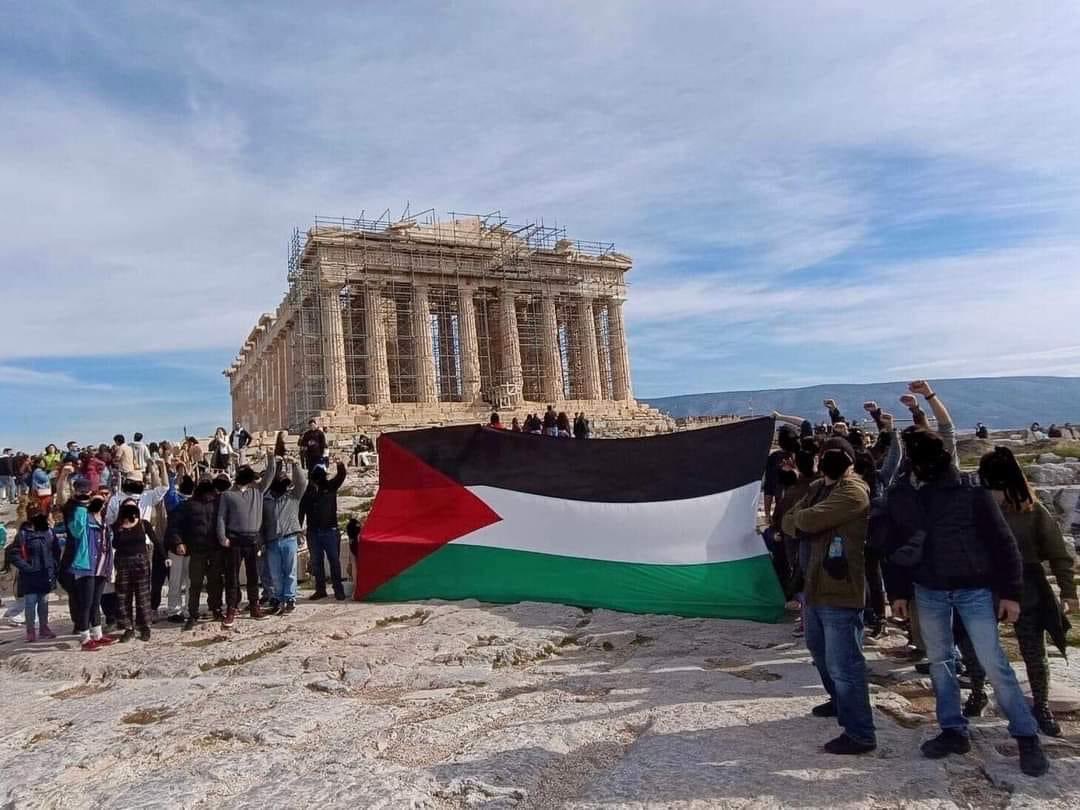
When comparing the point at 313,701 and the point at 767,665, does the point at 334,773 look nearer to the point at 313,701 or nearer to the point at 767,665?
the point at 313,701

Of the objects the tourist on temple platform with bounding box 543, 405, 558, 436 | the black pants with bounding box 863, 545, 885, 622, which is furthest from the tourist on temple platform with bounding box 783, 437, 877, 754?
the tourist on temple platform with bounding box 543, 405, 558, 436

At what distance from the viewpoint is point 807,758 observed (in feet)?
13.3

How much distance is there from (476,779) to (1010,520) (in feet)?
10.9

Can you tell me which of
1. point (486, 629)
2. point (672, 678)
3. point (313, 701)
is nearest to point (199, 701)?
point (313, 701)

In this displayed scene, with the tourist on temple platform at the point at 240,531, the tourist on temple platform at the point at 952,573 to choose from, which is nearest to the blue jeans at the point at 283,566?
the tourist on temple platform at the point at 240,531

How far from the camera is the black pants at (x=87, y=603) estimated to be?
7.66 metres

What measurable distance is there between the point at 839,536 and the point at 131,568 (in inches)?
274

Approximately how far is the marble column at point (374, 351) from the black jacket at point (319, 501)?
2816 cm

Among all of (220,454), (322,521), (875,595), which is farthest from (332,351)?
(875,595)

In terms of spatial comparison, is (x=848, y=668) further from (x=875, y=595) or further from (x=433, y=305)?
(x=433, y=305)

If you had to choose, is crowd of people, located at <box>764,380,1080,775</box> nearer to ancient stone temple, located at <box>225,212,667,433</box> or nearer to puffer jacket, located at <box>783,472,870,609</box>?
puffer jacket, located at <box>783,472,870,609</box>

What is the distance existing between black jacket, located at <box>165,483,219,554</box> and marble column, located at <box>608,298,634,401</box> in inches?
1415

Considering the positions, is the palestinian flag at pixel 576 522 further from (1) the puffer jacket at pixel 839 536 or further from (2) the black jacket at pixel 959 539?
(2) the black jacket at pixel 959 539

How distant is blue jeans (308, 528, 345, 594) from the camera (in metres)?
9.12
